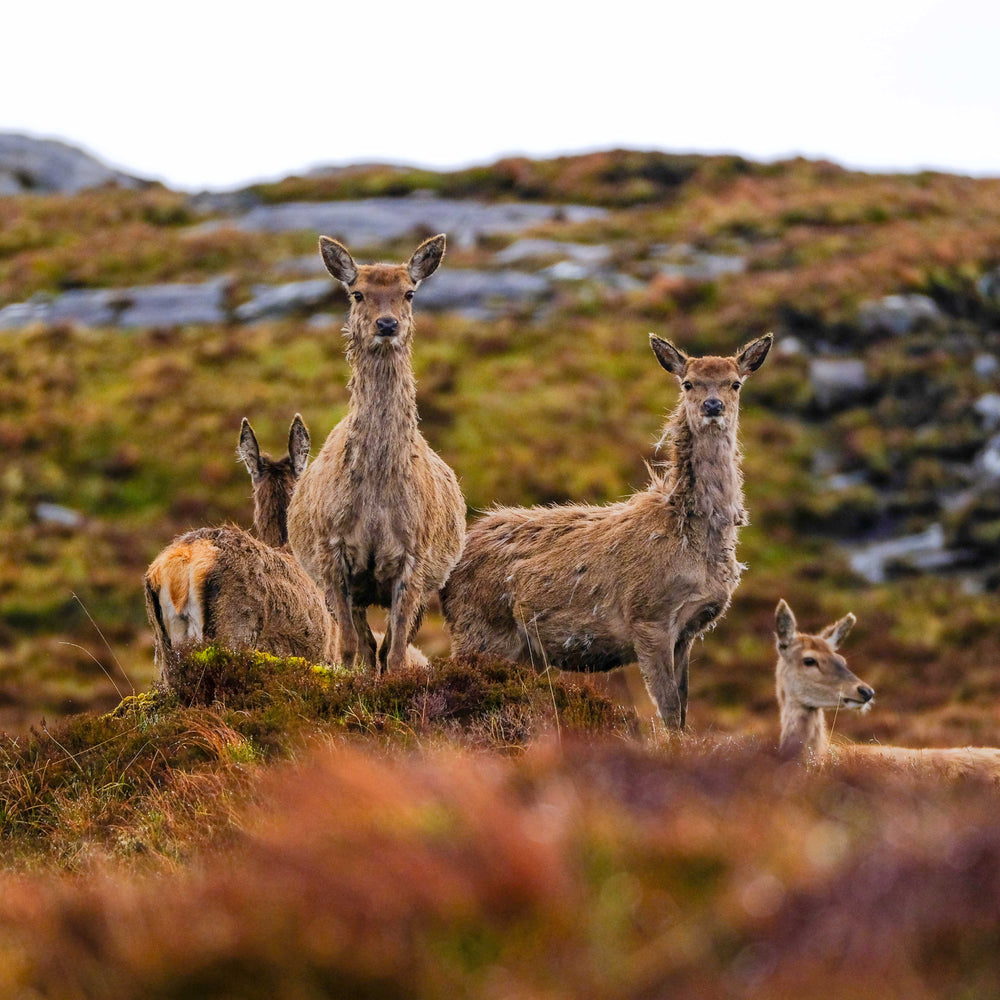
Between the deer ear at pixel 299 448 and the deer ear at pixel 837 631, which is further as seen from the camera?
the deer ear at pixel 837 631

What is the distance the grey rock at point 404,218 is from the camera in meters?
46.8

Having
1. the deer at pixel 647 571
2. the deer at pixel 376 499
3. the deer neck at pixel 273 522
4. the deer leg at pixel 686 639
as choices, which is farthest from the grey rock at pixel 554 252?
the deer leg at pixel 686 639

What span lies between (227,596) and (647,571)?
2918 mm

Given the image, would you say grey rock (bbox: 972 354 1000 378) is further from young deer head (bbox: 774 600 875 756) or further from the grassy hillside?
young deer head (bbox: 774 600 875 756)

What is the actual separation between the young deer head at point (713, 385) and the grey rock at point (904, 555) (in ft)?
54.6

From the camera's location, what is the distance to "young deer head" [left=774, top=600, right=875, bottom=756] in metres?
11.0

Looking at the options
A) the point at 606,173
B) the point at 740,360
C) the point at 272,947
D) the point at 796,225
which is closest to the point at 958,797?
the point at 272,947

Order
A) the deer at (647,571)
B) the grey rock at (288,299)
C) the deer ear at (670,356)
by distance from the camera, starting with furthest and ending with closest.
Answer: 1. the grey rock at (288,299)
2. the deer ear at (670,356)
3. the deer at (647,571)

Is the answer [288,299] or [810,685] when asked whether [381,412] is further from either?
[288,299]

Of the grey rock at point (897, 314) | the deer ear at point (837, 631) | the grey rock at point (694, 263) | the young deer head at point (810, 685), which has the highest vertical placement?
the grey rock at point (694, 263)

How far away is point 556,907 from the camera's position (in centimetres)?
315

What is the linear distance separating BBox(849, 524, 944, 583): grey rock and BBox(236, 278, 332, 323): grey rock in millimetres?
19774

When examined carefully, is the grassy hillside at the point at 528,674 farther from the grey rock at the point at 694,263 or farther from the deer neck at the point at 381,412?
the deer neck at the point at 381,412

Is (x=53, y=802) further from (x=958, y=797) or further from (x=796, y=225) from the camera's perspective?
(x=796, y=225)
